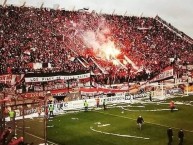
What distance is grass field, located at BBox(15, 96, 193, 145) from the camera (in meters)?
27.5

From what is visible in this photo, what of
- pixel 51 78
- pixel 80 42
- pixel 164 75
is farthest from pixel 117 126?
pixel 80 42

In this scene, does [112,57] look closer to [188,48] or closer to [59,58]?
[59,58]

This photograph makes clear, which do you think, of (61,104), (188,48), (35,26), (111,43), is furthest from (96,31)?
(61,104)

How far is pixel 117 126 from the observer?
32.5 meters

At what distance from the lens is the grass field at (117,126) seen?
90.3 ft

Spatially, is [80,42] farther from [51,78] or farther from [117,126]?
[117,126]

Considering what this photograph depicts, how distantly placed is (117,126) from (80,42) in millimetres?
35010

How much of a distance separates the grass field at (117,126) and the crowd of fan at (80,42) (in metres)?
15.6

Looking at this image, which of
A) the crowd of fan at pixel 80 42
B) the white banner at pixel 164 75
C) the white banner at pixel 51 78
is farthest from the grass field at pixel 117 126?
the white banner at pixel 164 75

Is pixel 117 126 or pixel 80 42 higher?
pixel 80 42

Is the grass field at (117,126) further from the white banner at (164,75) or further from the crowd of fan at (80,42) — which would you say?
the white banner at (164,75)

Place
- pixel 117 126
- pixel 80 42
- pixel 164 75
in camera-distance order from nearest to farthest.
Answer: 1. pixel 117 126
2. pixel 164 75
3. pixel 80 42

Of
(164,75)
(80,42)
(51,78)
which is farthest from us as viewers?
(80,42)

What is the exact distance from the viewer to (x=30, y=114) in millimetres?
38094
